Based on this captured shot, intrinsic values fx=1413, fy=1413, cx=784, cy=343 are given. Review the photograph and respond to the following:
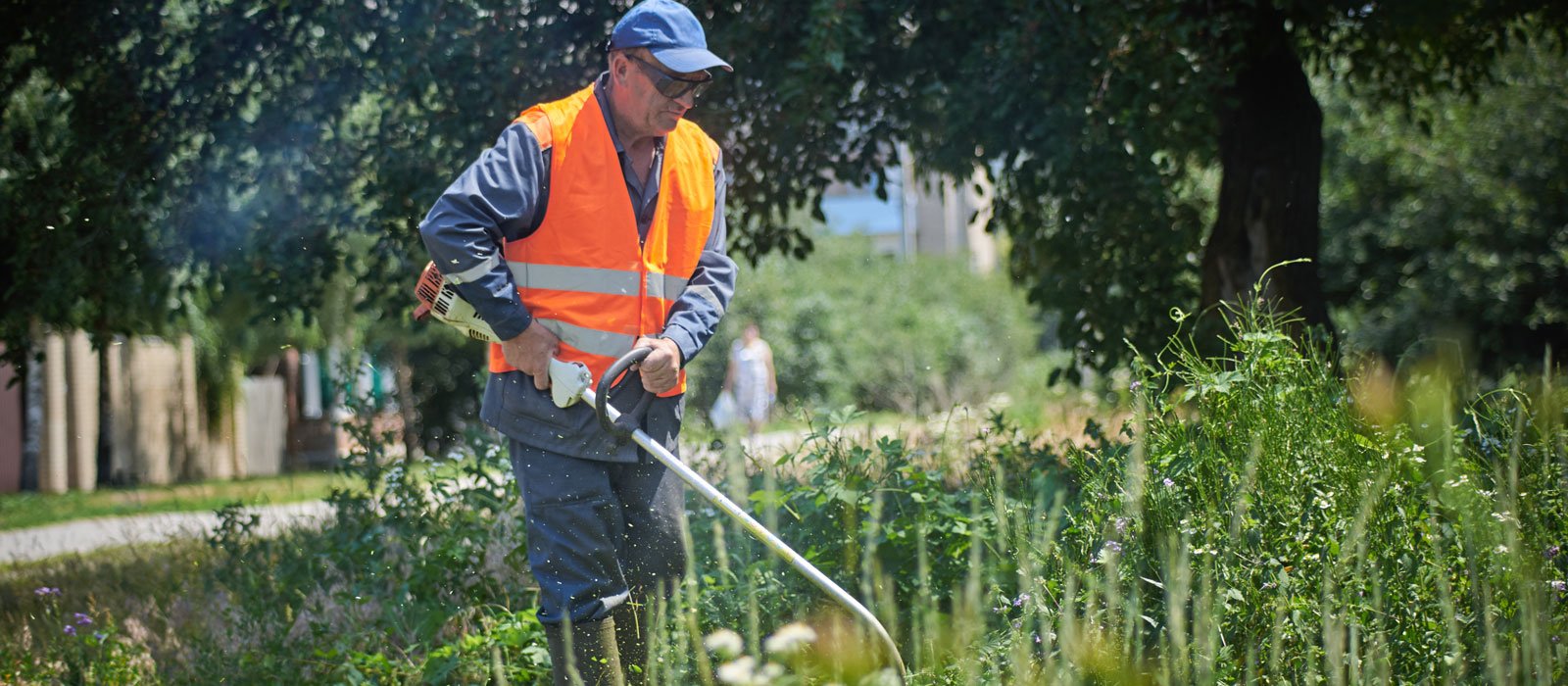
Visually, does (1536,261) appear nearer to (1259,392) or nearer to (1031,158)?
(1031,158)

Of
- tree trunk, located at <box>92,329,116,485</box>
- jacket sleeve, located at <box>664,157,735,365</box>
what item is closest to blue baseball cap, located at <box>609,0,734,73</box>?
jacket sleeve, located at <box>664,157,735,365</box>

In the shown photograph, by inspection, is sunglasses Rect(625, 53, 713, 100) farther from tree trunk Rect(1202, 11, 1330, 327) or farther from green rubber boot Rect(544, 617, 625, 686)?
tree trunk Rect(1202, 11, 1330, 327)

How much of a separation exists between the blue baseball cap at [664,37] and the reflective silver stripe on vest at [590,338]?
2.30 ft

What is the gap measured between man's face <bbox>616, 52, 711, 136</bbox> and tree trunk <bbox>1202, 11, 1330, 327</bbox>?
11.4 feet

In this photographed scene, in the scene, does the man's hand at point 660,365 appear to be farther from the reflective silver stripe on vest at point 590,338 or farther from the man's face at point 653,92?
the man's face at point 653,92

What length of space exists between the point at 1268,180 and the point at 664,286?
148 inches

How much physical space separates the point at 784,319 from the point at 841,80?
16.8 m

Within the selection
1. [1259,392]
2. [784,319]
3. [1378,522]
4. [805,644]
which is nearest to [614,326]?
[805,644]

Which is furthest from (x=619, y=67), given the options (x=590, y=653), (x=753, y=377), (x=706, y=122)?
(x=753, y=377)

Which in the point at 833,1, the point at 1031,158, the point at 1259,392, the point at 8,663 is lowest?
the point at 8,663

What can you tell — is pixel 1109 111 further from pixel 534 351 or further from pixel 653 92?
pixel 534 351

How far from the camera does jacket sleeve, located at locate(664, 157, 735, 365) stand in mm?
3712

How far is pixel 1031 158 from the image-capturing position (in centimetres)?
620

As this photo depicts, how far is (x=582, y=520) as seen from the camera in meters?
3.55
